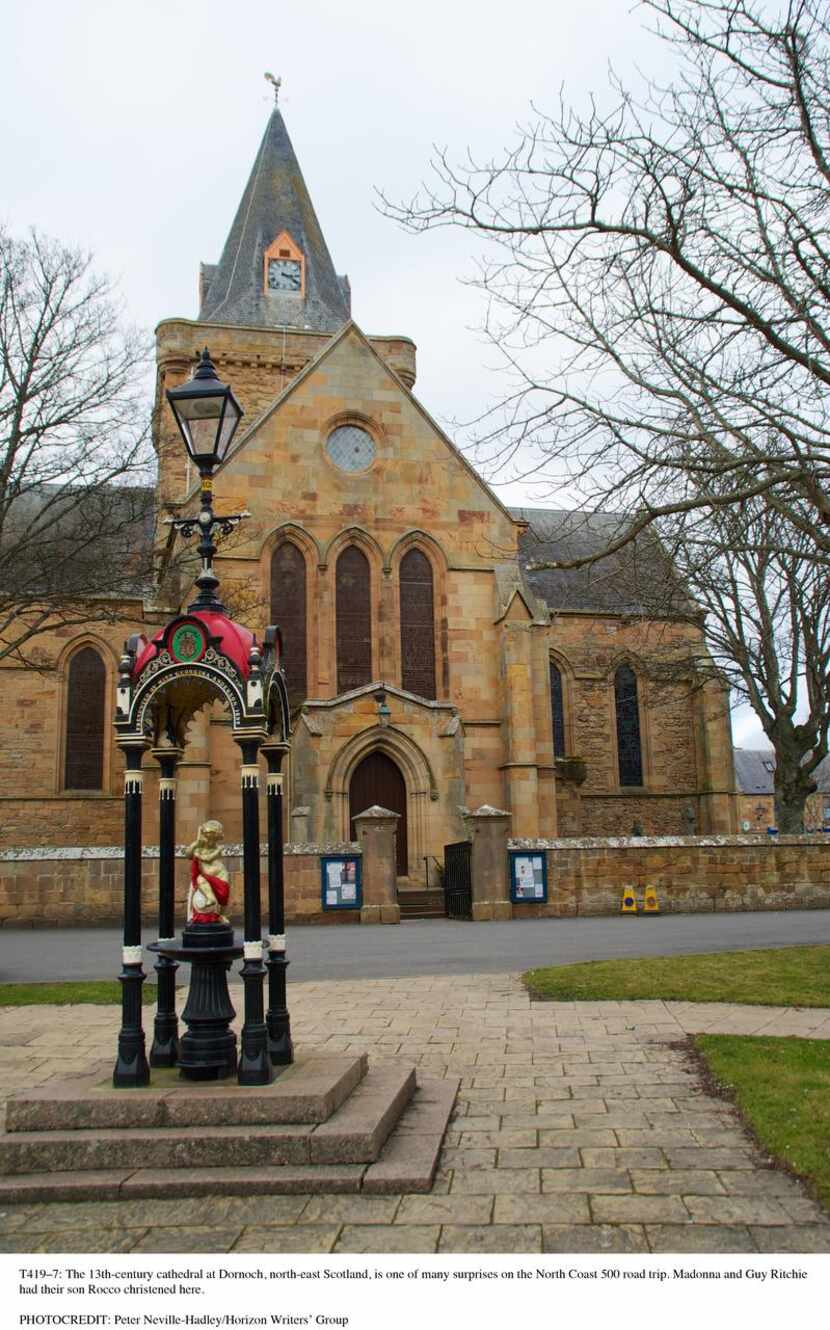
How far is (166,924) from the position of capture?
25.2ft

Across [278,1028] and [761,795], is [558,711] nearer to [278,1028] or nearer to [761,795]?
[278,1028]

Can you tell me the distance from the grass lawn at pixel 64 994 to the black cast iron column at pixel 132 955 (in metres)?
4.60

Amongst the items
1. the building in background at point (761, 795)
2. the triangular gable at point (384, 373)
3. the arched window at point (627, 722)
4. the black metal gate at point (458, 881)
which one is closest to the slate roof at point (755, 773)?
the building in background at point (761, 795)

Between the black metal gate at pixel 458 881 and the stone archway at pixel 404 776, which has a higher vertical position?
the stone archway at pixel 404 776

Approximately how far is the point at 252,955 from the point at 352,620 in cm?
2103

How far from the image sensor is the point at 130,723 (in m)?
7.16

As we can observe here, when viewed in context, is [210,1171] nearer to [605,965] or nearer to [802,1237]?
[802,1237]

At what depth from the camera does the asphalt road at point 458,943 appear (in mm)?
13992

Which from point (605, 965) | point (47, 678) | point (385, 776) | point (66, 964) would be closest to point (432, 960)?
point (605, 965)

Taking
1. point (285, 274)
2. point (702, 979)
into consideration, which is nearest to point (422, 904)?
point (702, 979)

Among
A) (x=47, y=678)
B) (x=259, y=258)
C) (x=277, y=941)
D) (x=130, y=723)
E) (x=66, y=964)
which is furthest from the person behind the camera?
(x=259, y=258)

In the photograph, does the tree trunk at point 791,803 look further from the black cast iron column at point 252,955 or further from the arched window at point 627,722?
the black cast iron column at point 252,955

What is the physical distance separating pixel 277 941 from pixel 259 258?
38738mm

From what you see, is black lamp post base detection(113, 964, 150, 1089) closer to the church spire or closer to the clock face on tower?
the church spire
